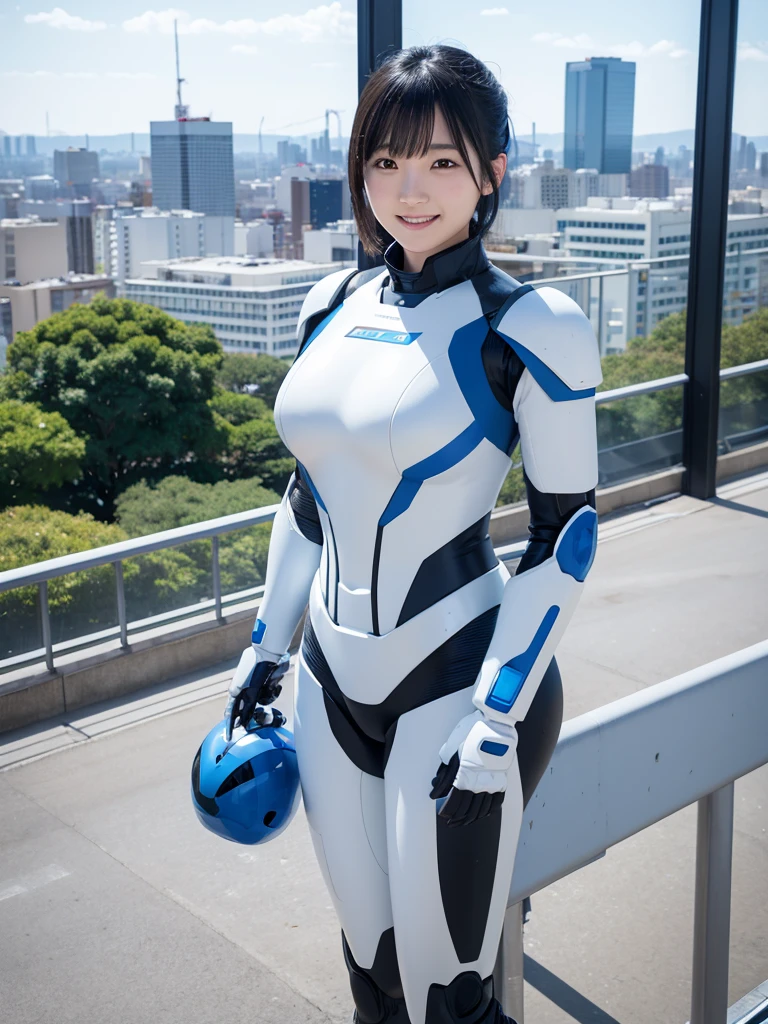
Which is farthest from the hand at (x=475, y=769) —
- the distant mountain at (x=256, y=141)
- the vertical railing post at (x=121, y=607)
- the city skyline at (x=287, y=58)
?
the distant mountain at (x=256, y=141)

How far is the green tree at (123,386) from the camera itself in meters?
16.4

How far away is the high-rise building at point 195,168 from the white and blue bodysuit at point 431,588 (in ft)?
24.7

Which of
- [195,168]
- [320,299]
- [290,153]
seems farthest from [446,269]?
[290,153]

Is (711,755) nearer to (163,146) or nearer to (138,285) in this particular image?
(163,146)

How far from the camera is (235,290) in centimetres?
1029

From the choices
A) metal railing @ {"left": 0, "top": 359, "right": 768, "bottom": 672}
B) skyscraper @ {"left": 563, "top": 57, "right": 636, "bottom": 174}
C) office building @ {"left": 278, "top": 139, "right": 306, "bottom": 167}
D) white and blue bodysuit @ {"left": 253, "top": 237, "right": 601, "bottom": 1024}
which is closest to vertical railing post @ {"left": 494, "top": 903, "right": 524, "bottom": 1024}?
white and blue bodysuit @ {"left": 253, "top": 237, "right": 601, "bottom": 1024}

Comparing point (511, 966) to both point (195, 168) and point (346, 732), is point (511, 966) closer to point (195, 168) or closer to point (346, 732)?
point (346, 732)

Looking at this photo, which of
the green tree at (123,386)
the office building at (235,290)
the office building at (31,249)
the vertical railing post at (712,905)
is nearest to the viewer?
the vertical railing post at (712,905)

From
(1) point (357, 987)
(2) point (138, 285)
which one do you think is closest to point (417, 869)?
(1) point (357, 987)

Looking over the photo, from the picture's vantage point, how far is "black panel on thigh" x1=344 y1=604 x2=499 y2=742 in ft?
5.20

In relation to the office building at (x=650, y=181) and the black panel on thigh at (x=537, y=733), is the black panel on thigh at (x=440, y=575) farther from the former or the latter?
the office building at (x=650, y=181)

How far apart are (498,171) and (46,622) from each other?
112 inches

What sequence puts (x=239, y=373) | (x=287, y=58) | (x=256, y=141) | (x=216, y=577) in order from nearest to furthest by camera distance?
1. (x=216, y=577)
2. (x=256, y=141)
3. (x=287, y=58)
4. (x=239, y=373)

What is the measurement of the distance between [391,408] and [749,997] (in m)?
1.15
